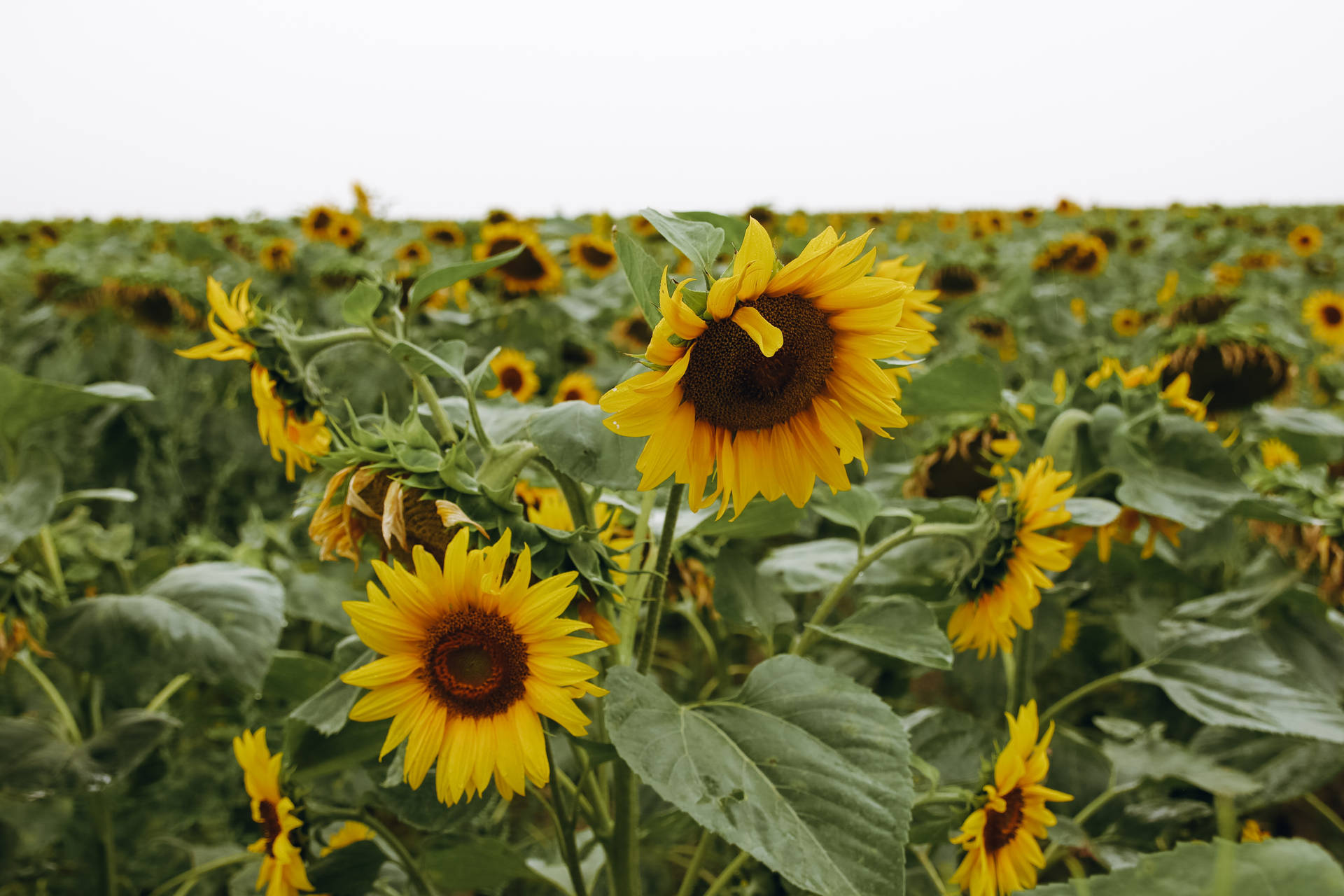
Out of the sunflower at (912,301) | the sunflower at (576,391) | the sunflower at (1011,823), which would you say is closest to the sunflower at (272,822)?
the sunflower at (1011,823)

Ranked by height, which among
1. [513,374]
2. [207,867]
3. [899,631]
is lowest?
[207,867]

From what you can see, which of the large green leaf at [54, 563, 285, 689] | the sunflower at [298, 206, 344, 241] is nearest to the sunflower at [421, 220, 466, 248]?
the sunflower at [298, 206, 344, 241]

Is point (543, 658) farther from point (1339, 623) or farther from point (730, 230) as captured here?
point (1339, 623)

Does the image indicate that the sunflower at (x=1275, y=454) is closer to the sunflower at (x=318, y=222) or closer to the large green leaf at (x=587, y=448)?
the large green leaf at (x=587, y=448)

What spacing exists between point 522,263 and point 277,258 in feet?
3.87

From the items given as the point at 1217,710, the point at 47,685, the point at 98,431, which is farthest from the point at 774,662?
the point at 98,431

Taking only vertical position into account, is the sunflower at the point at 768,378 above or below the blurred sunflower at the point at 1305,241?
below

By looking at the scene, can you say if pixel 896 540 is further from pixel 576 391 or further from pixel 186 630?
pixel 576 391

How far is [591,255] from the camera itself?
3543 millimetres

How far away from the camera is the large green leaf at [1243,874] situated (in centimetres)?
38

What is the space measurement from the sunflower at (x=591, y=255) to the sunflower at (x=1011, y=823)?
9.44ft

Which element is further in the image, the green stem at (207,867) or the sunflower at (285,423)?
the green stem at (207,867)

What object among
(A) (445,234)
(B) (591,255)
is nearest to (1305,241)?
(B) (591,255)

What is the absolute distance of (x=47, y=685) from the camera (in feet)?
4.21
